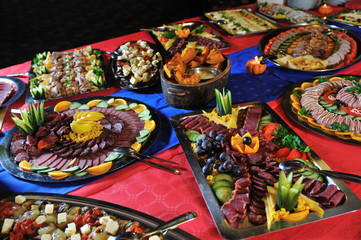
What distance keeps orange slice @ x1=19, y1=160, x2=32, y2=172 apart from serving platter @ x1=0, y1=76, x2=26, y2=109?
3.13 ft

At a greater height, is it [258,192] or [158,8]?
[258,192]

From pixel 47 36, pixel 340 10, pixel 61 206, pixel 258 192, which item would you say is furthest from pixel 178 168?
pixel 47 36

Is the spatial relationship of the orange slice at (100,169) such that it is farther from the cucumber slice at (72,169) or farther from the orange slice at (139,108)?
the orange slice at (139,108)

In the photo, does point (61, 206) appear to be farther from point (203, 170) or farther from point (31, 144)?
point (203, 170)

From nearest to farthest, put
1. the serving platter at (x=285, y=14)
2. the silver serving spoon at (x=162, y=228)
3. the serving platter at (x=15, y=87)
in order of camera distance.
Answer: the silver serving spoon at (x=162, y=228) < the serving platter at (x=15, y=87) < the serving platter at (x=285, y=14)

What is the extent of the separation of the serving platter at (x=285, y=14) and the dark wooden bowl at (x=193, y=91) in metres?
2.05

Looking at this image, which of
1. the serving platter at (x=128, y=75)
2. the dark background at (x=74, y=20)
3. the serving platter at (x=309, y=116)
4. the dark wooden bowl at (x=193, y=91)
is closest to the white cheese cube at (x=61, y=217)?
the dark wooden bowl at (x=193, y=91)

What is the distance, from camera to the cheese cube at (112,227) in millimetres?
1312

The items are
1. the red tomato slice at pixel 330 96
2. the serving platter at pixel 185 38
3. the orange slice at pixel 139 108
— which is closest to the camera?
the red tomato slice at pixel 330 96

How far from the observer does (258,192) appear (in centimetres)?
143

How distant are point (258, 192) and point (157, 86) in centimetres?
156

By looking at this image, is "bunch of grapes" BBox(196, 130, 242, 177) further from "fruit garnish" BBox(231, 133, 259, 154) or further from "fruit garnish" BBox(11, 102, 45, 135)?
"fruit garnish" BBox(11, 102, 45, 135)

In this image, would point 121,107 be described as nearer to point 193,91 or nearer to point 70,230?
point 193,91

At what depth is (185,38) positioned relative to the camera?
347 centimetres
